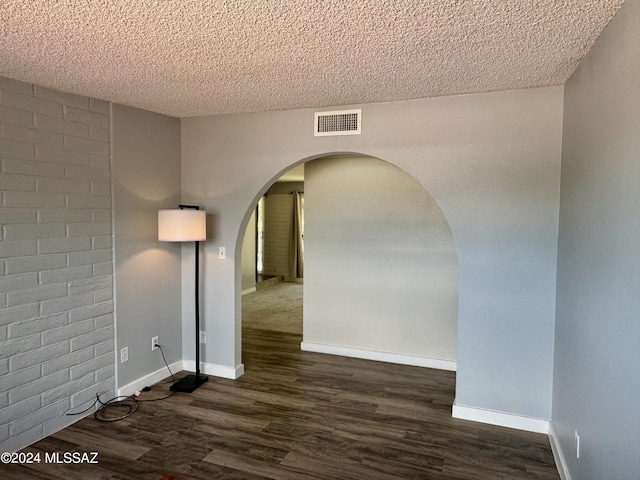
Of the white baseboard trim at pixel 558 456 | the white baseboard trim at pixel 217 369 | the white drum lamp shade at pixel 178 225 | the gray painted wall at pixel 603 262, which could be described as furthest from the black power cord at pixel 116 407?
the gray painted wall at pixel 603 262

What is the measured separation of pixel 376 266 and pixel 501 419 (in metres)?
1.92


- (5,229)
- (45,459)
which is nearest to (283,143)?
(5,229)

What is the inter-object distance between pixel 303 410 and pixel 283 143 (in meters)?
2.19

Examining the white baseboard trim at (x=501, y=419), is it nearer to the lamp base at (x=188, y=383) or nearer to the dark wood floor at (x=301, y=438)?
the dark wood floor at (x=301, y=438)

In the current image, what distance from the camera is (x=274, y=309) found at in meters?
6.91

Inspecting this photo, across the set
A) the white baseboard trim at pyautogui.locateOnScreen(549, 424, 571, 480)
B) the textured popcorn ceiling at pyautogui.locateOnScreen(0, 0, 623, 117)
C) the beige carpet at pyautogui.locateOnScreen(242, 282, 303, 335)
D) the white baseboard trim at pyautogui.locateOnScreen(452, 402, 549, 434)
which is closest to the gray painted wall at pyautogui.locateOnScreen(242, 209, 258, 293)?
the beige carpet at pyautogui.locateOnScreen(242, 282, 303, 335)

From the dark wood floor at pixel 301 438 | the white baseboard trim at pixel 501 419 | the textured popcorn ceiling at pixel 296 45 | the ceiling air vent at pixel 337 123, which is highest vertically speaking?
the textured popcorn ceiling at pixel 296 45

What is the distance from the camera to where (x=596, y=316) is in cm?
194

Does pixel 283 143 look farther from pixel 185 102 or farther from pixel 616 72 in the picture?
pixel 616 72

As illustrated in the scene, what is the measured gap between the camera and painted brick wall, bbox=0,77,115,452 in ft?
8.84

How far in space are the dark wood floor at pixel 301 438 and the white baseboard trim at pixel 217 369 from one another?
0.29 ft

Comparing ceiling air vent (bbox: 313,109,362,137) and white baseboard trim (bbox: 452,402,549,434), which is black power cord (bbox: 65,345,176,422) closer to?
white baseboard trim (bbox: 452,402,549,434)

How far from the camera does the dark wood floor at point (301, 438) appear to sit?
99.7 inches

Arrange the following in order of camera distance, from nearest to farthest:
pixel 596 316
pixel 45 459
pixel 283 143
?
pixel 596 316
pixel 45 459
pixel 283 143
